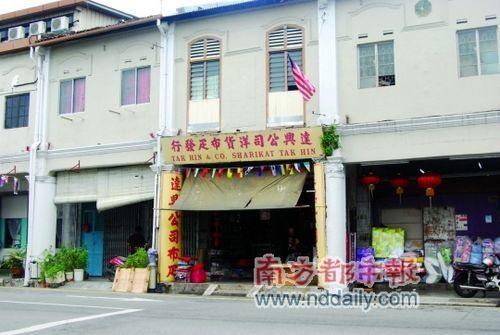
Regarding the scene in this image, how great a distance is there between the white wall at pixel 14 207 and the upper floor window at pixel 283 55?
1326 centimetres

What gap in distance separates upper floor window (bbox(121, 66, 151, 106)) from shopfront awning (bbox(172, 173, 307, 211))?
10.5 feet

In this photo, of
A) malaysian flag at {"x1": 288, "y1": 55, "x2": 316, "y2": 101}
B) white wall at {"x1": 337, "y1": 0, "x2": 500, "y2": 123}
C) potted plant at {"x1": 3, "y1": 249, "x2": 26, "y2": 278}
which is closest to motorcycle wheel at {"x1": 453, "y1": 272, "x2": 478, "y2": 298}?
white wall at {"x1": 337, "y1": 0, "x2": 500, "y2": 123}

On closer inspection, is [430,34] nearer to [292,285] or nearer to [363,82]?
[363,82]

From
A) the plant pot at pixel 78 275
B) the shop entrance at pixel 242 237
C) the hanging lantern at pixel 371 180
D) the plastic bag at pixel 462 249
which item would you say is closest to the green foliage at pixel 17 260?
the plant pot at pixel 78 275

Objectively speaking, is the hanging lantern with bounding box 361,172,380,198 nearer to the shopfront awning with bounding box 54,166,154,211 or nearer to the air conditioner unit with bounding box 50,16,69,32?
the shopfront awning with bounding box 54,166,154,211

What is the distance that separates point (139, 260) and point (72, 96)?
6384mm

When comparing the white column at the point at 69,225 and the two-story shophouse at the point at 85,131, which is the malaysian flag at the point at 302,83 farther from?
the white column at the point at 69,225

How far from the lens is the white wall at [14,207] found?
24.7 meters

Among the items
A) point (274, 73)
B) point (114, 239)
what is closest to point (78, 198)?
point (114, 239)

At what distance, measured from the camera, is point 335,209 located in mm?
15547

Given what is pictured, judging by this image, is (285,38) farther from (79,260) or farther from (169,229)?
(79,260)

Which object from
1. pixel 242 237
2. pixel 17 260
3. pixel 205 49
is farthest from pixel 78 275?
pixel 205 49

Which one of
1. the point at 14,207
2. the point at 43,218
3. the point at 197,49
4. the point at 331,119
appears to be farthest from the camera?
the point at 14,207

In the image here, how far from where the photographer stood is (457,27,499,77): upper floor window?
1463cm
